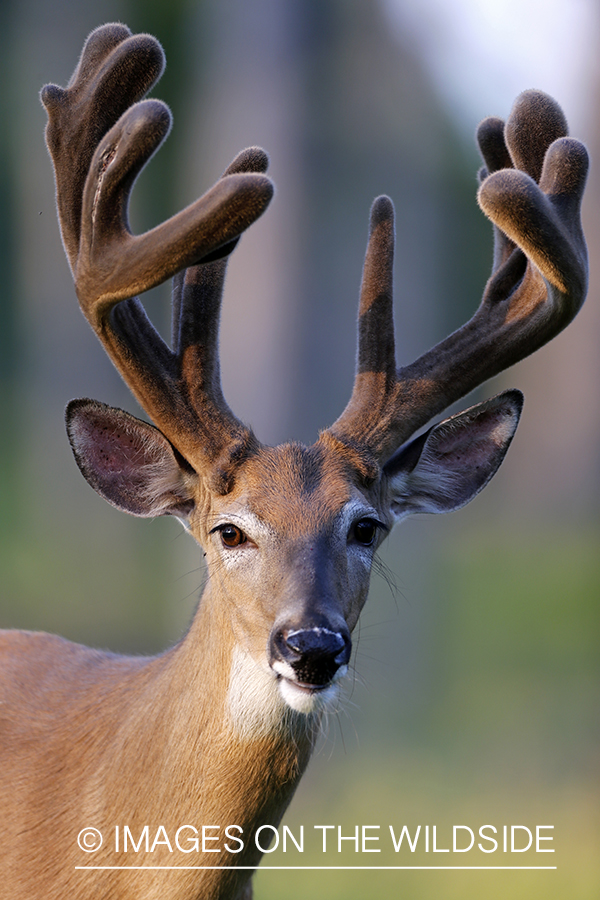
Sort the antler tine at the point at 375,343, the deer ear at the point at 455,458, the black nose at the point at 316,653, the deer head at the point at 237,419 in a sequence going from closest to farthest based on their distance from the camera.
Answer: the black nose at the point at 316,653, the deer head at the point at 237,419, the antler tine at the point at 375,343, the deer ear at the point at 455,458

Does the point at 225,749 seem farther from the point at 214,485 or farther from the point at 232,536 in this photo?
the point at 214,485

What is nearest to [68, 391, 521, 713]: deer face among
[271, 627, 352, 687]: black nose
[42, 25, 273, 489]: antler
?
[271, 627, 352, 687]: black nose

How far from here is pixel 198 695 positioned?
3.22 metres

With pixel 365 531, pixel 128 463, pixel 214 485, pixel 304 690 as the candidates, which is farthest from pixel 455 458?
pixel 304 690

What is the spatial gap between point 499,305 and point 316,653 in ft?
5.29

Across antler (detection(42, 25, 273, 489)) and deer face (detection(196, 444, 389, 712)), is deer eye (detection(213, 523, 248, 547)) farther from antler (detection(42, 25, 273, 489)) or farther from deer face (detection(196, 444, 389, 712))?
antler (detection(42, 25, 273, 489))

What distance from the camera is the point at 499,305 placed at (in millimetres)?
3826

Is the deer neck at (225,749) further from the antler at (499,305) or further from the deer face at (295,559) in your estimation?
the antler at (499,305)

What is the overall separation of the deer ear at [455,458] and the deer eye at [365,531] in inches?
16.4

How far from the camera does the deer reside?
308 cm

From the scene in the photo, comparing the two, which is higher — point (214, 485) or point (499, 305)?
point (499, 305)

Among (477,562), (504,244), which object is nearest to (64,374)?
(477,562)

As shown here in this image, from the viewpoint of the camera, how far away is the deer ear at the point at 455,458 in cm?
381

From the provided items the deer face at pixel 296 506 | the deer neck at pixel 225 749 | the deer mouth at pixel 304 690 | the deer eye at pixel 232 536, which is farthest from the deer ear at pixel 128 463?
the deer mouth at pixel 304 690
